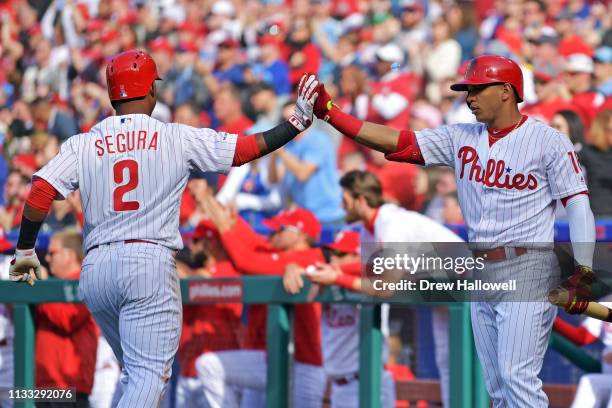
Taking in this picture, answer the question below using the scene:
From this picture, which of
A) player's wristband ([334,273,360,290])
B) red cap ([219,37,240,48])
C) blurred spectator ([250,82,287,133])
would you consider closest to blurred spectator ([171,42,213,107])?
red cap ([219,37,240,48])

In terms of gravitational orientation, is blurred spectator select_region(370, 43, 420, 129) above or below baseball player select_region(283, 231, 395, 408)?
above

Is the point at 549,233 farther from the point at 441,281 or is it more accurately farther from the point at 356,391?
the point at 356,391

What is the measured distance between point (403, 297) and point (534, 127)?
1.32 metres

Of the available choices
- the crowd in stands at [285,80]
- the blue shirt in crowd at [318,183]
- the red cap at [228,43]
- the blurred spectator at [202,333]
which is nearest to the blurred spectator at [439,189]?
the crowd in stands at [285,80]

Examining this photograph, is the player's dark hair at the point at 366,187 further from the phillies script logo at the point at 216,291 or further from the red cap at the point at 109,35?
the red cap at the point at 109,35

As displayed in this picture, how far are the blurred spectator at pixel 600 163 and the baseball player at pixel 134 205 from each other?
9.72ft

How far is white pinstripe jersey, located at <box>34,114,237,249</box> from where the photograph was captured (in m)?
4.61

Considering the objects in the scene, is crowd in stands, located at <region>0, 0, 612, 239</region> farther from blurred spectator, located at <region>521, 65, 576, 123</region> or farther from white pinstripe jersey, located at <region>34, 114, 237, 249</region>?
white pinstripe jersey, located at <region>34, 114, 237, 249</region>

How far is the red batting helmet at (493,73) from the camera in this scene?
4.68m

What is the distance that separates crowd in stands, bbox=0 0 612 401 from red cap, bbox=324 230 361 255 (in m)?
0.29

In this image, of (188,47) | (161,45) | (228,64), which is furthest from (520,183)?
(161,45)

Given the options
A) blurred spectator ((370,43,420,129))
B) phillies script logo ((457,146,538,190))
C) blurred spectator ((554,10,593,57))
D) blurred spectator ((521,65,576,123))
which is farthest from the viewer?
blurred spectator ((370,43,420,129))

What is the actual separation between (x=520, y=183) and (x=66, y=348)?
294 cm

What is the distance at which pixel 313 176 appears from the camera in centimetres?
870
